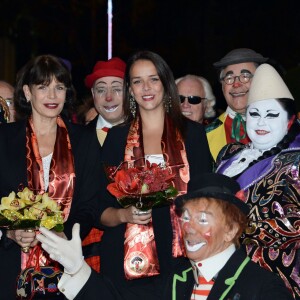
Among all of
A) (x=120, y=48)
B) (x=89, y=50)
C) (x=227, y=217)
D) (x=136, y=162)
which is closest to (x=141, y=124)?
(x=136, y=162)

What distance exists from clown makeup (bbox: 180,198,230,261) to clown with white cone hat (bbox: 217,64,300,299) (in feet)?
2.75

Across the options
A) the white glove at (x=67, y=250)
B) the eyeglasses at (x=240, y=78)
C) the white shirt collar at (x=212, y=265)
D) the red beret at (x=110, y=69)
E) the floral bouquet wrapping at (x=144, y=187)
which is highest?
the red beret at (x=110, y=69)

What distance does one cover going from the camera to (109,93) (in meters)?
8.02

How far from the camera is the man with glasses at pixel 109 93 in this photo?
26.2 feet

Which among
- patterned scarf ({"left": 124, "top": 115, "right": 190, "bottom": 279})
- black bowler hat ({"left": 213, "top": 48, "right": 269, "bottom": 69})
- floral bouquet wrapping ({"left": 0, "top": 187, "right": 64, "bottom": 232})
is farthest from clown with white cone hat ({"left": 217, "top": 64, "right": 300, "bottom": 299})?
floral bouquet wrapping ({"left": 0, "top": 187, "right": 64, "bottom": 232})

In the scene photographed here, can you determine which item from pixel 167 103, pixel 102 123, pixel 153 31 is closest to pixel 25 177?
pixel 167 103

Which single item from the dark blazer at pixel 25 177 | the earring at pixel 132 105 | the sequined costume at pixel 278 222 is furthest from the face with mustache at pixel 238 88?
the sequined costume at pixel 278 222

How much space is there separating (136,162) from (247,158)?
A: 2.70 feet

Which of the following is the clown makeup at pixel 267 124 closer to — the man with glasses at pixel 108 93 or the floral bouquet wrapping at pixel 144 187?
the floral bouquet wrapping at pixel 144 187

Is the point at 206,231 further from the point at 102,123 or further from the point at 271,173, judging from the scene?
the point at 102,123

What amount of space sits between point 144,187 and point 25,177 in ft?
3.40

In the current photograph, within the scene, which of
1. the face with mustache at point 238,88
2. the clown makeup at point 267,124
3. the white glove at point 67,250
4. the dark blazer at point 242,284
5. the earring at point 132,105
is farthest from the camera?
the face with mustache at point 238,88

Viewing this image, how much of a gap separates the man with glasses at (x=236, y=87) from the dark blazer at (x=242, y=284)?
8.39 feet

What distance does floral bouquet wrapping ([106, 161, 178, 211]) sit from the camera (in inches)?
237
